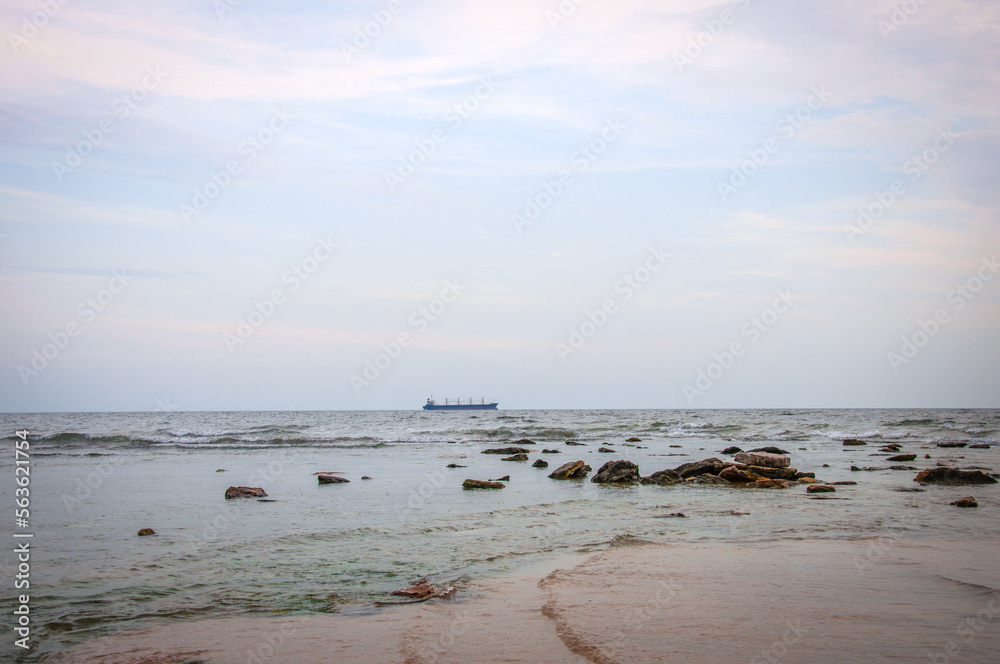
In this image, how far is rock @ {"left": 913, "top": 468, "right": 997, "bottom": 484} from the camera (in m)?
19.3

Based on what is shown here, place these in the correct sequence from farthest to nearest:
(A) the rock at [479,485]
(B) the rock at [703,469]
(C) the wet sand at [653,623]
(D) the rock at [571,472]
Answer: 1. (D) the rock at [571,472]
2. (B) the rock at [703,469]
3. (A) the rock at [479,485]
4. (C) the wet sand at [653,623]

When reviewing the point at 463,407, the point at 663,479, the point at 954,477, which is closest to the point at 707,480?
the point at 663,479

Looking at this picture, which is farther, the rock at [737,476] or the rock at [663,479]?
the rock at [663,479]

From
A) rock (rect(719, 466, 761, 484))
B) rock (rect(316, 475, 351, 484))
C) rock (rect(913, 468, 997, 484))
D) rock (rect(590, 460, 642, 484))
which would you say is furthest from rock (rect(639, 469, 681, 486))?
rock (rect(316, 475, 351, 484))

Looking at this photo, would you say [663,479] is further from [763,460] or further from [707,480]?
[763,460]

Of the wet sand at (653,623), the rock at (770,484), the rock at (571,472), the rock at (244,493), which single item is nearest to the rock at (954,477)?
the rock at (770,484)

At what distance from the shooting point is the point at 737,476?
20.7m

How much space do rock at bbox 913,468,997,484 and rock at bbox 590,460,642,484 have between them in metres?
8.40

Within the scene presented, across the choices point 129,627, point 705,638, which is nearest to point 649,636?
point 705,638

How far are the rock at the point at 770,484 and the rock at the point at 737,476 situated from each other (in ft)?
1.15

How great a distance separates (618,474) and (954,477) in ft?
31.8

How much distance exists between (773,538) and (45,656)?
10.3 metres

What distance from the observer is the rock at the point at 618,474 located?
20.9m

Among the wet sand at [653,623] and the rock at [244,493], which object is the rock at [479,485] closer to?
the rock at [244,493]
